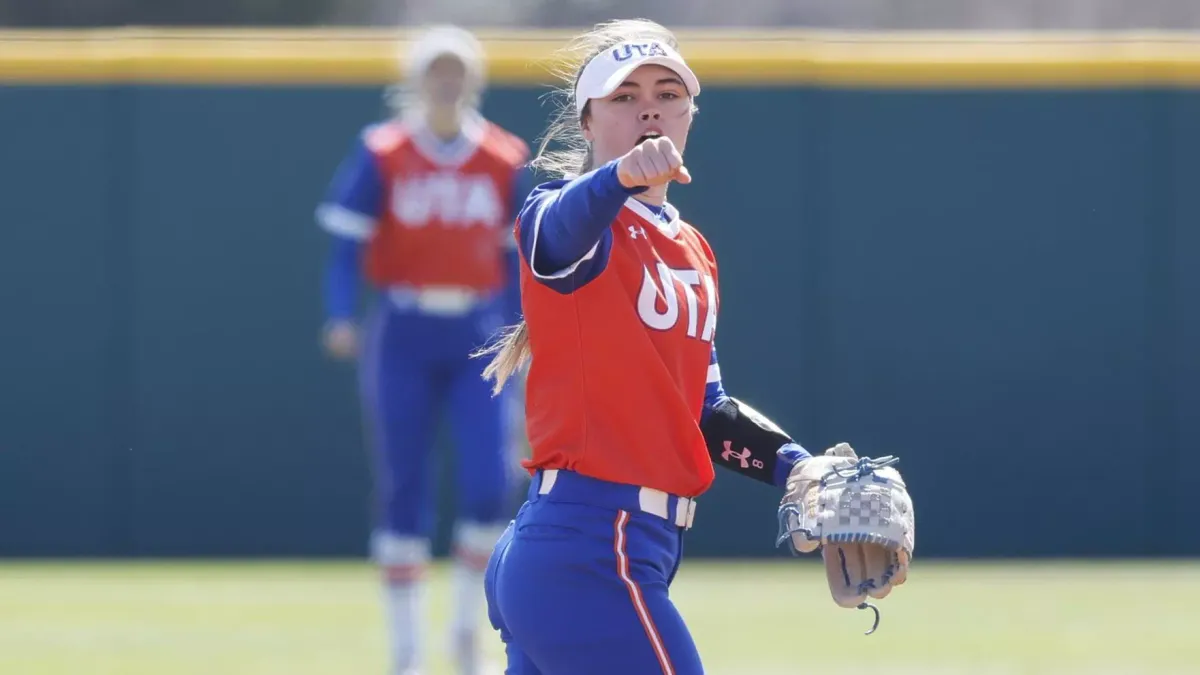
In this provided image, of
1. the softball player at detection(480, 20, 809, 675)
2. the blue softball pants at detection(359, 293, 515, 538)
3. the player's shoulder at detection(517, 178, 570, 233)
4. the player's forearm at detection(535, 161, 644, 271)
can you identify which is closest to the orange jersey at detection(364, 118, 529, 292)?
the blue softball pants at detection(359, 293, 515, 538)

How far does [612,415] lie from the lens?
3.77 m

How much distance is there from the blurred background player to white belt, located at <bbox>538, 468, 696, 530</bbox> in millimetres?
3630

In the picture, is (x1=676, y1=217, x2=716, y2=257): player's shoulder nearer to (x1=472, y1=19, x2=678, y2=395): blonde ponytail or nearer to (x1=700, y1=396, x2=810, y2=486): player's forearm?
(x1=472, y1=19, x2=678, y2=395): blonde ponytail

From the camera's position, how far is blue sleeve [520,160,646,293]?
3.45 meters

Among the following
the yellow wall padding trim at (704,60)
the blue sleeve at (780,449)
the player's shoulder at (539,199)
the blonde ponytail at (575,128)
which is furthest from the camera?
the yellow wall padding trim at (704,60)

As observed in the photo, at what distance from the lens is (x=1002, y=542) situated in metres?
11.4

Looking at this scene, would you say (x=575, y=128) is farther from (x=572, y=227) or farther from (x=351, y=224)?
(x=351, y=224)

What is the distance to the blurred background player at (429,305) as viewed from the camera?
24.6 feet

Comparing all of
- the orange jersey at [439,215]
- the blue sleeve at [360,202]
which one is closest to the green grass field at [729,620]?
the orange jersey at [439,215]

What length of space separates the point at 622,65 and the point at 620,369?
58cm

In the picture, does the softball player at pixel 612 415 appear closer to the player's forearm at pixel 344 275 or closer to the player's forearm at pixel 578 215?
the player's forearm at pixel 578 215

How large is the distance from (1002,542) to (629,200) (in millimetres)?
7957

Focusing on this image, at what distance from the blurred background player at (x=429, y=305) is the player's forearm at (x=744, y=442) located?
333 cm

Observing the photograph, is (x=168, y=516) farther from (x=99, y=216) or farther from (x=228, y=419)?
(x=99, y=216)
